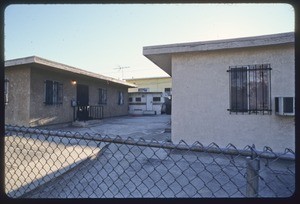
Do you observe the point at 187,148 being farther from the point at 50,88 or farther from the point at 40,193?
the point at 50,88

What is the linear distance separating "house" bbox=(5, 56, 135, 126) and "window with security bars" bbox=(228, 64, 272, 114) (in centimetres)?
891

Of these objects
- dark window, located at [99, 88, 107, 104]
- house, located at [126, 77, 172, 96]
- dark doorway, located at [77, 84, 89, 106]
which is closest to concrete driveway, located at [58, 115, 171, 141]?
dark doorway, located at [77, 84, 89, 106]

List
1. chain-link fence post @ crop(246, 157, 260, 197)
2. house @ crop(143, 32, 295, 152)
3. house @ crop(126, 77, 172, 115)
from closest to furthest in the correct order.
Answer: chain-link fence post @ crop(246, 157, 260, 197) → house @ crop(143, 32, 295, 152) → house @ crop(126, 77, 172, 115)

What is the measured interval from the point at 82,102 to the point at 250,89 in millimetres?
11806

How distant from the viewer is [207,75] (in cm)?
647

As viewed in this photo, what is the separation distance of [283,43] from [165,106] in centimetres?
2059

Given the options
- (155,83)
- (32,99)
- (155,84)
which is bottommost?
(32,99)

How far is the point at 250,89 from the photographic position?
6.13 metres

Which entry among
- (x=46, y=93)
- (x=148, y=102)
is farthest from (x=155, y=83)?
(x=46, y=93)

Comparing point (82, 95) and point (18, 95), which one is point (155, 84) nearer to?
point (82, 95)

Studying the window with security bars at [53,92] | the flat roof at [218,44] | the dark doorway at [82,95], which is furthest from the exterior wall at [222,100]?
the dark doorway at [82,95]

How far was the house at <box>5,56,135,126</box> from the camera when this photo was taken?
10.6 m

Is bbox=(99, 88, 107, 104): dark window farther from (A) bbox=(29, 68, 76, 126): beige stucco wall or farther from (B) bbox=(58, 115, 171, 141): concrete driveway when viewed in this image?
(A) bbox=(29, 68, 76, 126): beige stucco wall

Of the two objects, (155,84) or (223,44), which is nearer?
(223,44)
